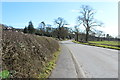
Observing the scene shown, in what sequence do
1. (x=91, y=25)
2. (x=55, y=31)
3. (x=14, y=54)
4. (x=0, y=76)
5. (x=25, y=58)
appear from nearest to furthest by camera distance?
(x=0, y=76) → (x=14, y=54) → (x=25, y=58) → (x=91, y=25) → (x=55, y=31)

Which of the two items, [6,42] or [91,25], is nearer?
[6,42]

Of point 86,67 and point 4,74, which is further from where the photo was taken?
point 86,67

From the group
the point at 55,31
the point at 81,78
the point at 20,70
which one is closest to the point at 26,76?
the point at 20,70

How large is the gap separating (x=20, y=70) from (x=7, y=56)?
0.57m

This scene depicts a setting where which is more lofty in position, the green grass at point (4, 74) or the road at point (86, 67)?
the green grass at point (4, 74)

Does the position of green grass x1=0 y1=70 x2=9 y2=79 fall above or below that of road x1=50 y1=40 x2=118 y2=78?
above

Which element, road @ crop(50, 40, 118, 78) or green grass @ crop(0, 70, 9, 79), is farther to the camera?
road @ crop(50, 40, 118, 78)

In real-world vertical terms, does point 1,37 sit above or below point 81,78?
above

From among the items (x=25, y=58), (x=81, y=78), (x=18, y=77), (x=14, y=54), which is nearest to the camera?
(x=18, y=77)

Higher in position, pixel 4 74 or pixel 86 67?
pixel 4 74

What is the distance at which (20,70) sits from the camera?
3928mm

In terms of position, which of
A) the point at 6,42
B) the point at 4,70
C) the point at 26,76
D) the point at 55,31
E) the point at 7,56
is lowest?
the point at 26,76

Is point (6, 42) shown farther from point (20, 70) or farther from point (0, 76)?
point (0, 76)

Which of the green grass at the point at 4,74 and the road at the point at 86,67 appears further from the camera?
the road at the point at 86,67
